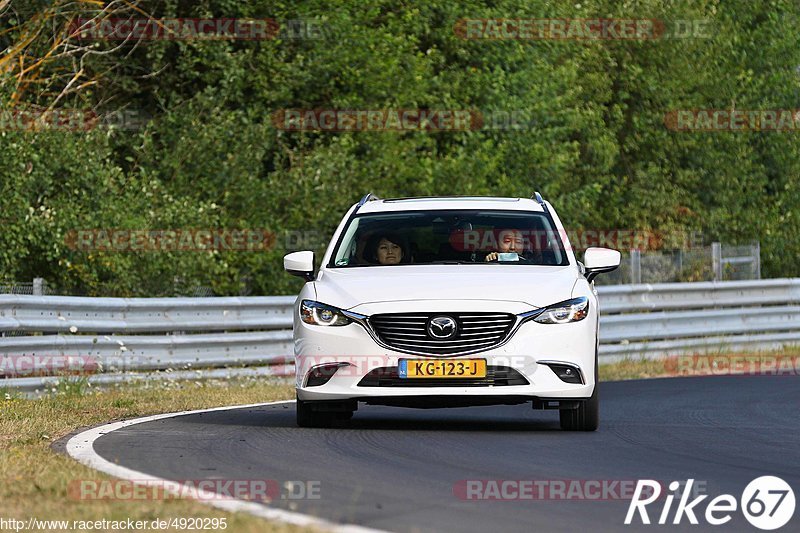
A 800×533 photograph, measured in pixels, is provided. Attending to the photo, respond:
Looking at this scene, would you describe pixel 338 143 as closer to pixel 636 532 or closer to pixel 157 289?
pixel 157 289

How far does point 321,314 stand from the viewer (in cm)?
1050

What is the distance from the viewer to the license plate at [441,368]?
10148 millimetres

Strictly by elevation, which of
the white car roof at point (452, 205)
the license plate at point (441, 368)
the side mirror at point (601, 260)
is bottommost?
the license plate at point (441, 368)

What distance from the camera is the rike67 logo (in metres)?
6.70

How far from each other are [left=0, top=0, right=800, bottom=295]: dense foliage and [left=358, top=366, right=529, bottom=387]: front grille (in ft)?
32.8

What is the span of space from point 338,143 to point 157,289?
16.3 ft

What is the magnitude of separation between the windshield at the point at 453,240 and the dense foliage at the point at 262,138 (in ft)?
28.2

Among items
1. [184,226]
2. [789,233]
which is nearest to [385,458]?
[184,226]

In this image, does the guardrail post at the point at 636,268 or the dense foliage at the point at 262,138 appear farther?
the guardrail post at the point at 636,268

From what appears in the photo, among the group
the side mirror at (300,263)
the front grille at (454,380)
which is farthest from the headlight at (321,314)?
the side mirror at (300,263)
